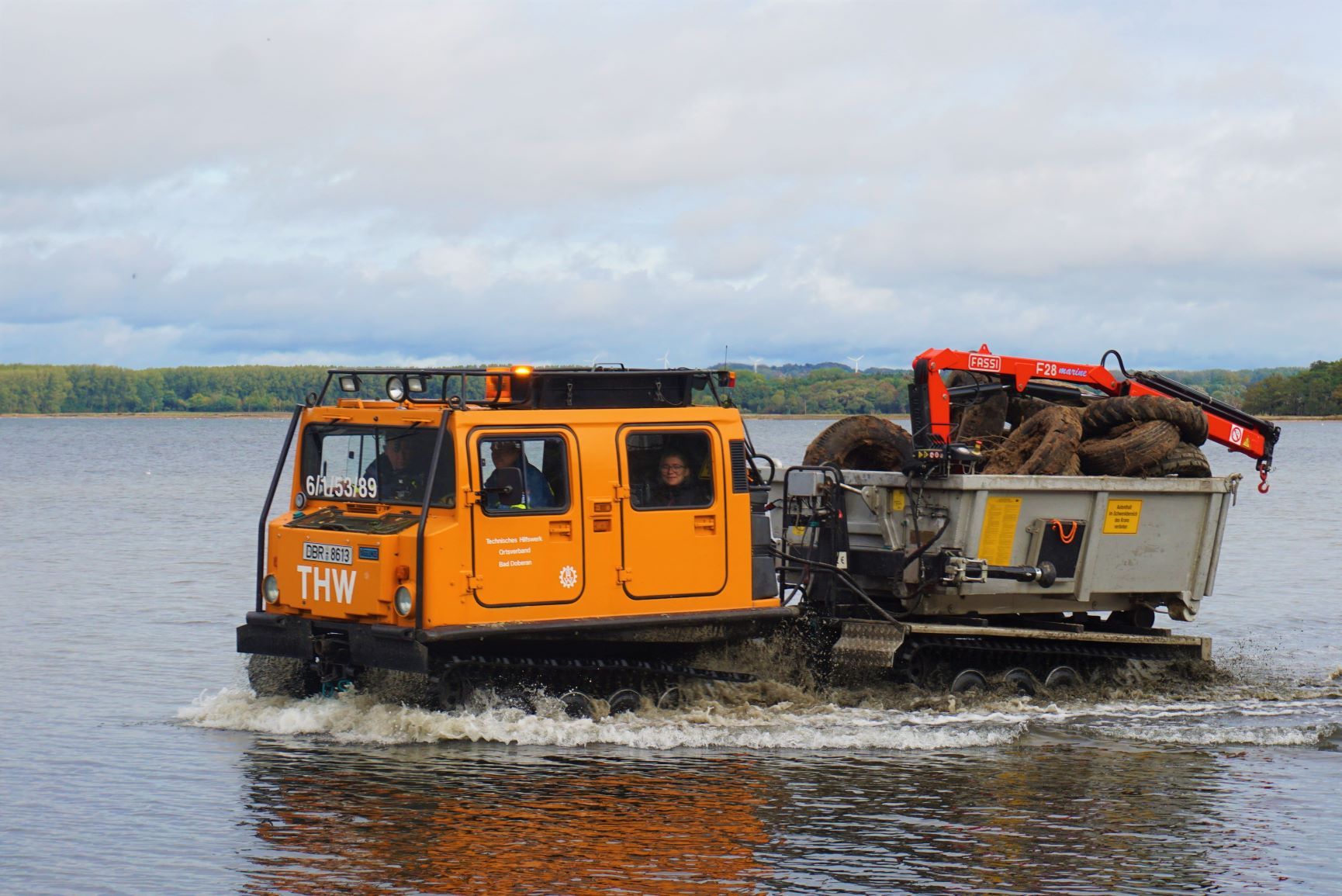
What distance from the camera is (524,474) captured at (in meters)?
10.9

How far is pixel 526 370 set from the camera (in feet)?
36.7

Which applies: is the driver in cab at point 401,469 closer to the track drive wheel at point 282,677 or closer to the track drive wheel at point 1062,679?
the track drive wheel at point 282,677

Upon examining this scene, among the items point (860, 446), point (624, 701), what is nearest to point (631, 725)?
point (624, 701)

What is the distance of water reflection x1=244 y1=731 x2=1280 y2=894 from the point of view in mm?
8336

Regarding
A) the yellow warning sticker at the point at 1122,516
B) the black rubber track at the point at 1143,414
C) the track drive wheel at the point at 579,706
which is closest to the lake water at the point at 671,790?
the track drive wheel at the point at 579,706

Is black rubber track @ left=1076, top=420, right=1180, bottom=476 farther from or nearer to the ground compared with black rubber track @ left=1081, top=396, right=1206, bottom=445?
nearer to the ground

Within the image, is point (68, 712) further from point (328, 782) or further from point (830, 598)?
point (830, 598)

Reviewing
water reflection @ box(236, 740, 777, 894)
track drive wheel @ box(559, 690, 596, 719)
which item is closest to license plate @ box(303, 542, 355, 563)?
water reflection @ box(236, 740, 777, 894)

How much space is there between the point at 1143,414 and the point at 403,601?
249 inches

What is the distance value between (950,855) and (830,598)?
13.5ft

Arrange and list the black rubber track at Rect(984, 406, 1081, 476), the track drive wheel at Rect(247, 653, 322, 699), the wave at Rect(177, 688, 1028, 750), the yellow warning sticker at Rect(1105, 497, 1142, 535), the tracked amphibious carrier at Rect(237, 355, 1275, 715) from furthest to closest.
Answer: the yellow warning sticker at Rect(1105, 497, 1142, 535), the black rubber track at Rect(984, 406, 1081, 476), the track drive wheel at Rect(247, 653, 322, 699), the wave at Rect(177, 688, 1028, 750), the tracked amphibious carrier at Rect(237, 355, 1275, 715)

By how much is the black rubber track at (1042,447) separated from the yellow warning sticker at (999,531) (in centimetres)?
34

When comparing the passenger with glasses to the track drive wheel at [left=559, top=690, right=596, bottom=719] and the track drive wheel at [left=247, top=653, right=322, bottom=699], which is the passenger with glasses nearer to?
the track drive wheel at [left=559, top=690, right=596, bottom=719]

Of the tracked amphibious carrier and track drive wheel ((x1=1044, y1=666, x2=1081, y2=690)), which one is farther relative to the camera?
track drive wheel ((x1=1044, y1=666, x2=1081, y2=690))
